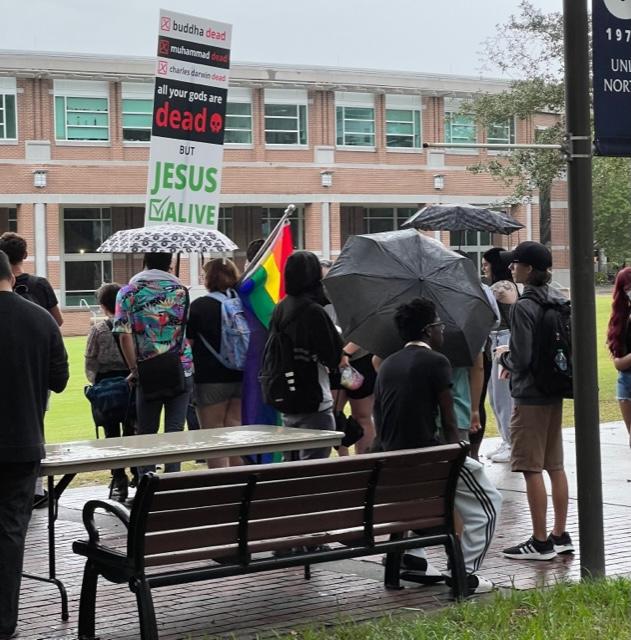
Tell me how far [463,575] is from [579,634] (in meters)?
1.30

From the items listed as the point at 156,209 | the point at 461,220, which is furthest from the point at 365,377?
the point at 461,220

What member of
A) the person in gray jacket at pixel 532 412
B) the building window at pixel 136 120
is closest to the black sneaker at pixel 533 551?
the person in gray jacket at pixel 532 412

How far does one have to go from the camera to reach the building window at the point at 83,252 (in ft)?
192

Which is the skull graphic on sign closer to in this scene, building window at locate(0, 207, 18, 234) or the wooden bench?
the wooden bench

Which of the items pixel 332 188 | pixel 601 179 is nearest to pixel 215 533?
pixel 601 179

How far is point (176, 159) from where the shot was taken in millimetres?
10641

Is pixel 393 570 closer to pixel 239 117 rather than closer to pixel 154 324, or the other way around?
pixel 154 324

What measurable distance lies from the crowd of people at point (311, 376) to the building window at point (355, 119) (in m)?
48.4

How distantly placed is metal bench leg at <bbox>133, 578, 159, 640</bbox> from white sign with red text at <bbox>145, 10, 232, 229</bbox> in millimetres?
4569

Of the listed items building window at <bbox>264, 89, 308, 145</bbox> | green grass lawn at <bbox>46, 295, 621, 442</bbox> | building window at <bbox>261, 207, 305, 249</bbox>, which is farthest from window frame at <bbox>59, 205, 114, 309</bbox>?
green grass lawn at <bbox>46, 295, 621, 442</bbox>

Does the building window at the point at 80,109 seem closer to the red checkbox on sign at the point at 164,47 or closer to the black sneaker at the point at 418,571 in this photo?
the red checkbox on sign at the point at 164,47

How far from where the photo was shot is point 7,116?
54750 millimetres

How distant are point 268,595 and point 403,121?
182 ft

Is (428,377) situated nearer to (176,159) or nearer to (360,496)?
(360,496)
